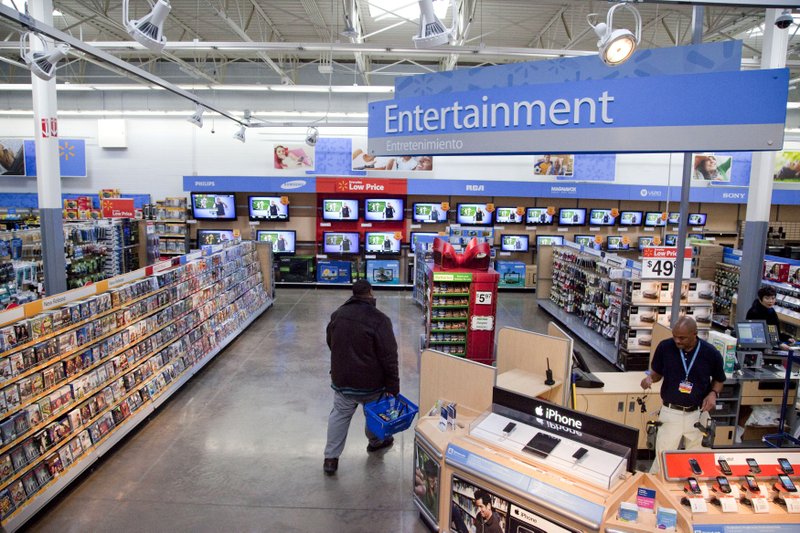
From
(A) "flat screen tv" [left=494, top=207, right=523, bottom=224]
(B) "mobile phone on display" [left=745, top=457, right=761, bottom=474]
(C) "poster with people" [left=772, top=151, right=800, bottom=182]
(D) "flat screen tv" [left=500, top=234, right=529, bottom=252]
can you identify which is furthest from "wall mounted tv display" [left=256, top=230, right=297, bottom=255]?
(C) "poster with people" [left=772, top=151, right=800, bottom=182]

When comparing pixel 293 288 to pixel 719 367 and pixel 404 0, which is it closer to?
pixel 404 0

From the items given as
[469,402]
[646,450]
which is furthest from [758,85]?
[646,450]

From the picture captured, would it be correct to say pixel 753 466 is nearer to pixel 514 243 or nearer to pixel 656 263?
pixel 656 263

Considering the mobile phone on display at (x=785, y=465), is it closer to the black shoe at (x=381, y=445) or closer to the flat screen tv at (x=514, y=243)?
the black shoe at (x=381, y=445)

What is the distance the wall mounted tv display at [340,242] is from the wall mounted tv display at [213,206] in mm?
2682

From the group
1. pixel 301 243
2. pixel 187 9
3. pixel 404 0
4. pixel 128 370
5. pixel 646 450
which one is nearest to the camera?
pixel 646 450

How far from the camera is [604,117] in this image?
2975 mm

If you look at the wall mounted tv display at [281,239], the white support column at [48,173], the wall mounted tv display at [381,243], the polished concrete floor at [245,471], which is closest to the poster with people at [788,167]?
the wall mounted tv display at [381,243]

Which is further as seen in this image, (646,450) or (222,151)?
(222,151)

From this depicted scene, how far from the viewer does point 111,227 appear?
10.0m

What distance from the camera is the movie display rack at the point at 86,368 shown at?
384cm

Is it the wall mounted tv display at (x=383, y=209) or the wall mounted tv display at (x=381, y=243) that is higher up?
the wall mounted tv display at (x=383, y=209)

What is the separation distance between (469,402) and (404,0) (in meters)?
8.09

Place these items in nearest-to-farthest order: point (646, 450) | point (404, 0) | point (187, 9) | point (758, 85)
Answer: point (758, 85) → point (646, 450) → point (404, 0) → point (187, 9)
